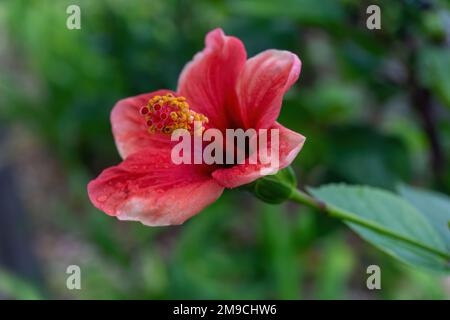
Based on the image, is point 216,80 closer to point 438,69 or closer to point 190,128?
point 190,128

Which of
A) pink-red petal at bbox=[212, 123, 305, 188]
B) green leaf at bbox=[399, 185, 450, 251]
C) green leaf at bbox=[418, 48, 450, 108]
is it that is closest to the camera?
pink-red petal at bbox=[212, 123, 305, 188]

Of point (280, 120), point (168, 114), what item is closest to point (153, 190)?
point (168, 114)

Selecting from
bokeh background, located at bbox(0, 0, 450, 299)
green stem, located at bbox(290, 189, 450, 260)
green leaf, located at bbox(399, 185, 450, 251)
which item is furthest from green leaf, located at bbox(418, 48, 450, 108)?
green stem, located at bbox(290, 189, 450, 260)

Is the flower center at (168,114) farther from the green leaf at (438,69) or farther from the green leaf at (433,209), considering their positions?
the green leaf at (438,69)

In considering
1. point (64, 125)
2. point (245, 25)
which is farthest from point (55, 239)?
point (245, 25)

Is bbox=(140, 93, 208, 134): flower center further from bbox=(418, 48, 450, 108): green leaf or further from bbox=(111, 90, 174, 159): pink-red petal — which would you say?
bbox=(418, 48, 450, 108): green leaf

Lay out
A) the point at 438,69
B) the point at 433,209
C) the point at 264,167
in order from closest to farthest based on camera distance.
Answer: the point at 264,167
the point at 433,209
the point at 438,69
